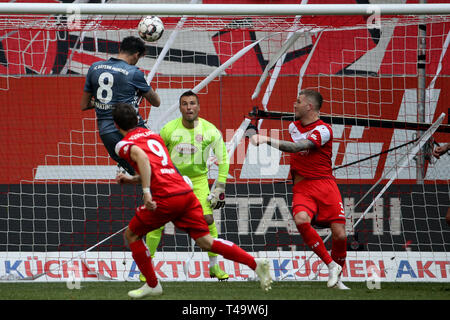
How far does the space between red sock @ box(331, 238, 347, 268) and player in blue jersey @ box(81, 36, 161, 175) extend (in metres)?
2.32

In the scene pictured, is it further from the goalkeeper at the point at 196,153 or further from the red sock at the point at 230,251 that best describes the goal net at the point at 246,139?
the red sock at the point at 230,251

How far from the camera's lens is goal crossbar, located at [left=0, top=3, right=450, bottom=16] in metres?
7.39

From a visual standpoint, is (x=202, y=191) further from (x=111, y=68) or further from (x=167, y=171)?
(x=167, y=171)

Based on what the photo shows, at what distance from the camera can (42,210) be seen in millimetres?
8992

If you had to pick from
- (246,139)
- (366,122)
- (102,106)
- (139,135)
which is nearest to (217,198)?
(102,106)

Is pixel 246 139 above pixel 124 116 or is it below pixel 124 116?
above

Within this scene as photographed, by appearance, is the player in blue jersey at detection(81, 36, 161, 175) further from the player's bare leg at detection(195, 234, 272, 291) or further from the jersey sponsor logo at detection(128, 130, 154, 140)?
the player's bare leg at detection(195, 234, 272, 291)

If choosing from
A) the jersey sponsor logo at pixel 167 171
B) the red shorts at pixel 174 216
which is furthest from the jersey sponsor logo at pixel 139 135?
the red shorts at pixel 174 216

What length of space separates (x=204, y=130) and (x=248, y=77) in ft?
9.05

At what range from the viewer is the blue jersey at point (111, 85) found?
696cm

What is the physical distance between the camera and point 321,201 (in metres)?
7.10

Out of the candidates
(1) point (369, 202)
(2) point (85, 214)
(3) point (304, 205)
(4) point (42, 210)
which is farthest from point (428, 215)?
(4) point (42, 210)

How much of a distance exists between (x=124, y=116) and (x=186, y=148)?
1.96 metres

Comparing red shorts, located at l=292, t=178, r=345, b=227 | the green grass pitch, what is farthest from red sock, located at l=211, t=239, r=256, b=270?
red shorts, located at l=292, t=178, r=345, b=227
